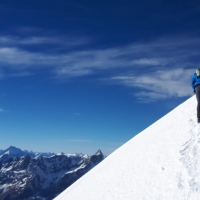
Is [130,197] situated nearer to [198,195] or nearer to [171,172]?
[171,172]

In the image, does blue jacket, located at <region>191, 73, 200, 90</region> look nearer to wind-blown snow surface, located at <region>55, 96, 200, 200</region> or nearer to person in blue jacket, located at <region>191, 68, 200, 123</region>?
person in blue jacket, located at <region>191, 68, 200, 123</region>

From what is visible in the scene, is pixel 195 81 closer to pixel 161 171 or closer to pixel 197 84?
pixel 197 84

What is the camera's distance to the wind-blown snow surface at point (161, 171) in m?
7.38

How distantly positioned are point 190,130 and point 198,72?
261 centimetres

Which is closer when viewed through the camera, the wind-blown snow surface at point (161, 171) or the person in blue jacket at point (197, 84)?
the wind-blown snow surface at point (161, 171)

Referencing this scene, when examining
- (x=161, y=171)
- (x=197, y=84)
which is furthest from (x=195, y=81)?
(x=161, y=171)

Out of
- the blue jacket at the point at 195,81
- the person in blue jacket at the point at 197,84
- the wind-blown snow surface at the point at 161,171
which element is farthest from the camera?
the blue jacket at the point at 195,81

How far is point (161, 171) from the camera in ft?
27.3

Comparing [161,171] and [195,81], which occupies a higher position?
[195,81]

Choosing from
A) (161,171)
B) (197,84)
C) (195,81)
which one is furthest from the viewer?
(195,81)

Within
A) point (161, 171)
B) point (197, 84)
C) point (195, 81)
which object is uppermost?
point (195, 81)

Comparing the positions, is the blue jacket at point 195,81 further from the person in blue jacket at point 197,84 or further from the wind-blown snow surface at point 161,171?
the wind-blown snow surface at point 161,171

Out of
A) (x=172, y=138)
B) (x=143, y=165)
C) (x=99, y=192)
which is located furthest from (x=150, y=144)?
(x=99, y=192)

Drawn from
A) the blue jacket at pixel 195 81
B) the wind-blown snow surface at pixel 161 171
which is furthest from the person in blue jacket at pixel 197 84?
the wind-blown snow surface at pixel 161 171
